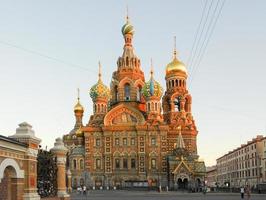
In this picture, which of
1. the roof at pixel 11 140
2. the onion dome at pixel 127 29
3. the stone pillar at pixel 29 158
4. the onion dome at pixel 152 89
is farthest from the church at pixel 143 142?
the roof at pixel 11 140

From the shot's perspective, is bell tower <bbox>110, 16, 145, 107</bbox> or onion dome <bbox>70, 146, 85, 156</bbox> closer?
onion dome <bbox>70, 146, 85, 156</bbox>

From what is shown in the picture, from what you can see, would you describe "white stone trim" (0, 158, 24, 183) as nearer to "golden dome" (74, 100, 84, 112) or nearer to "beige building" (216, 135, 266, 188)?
"beige building" (216, 135, 266, 188)

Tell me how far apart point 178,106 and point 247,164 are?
2017cm

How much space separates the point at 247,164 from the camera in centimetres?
8788

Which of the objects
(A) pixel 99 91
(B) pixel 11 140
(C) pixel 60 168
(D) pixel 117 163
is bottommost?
(D) pixel 117 163

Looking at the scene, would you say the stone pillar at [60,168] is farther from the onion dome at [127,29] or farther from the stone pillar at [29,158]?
the onion dome at [127,29]

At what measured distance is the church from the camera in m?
70.2

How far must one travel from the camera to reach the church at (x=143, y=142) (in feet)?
230

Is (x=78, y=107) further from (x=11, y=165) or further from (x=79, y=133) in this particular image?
(x=11, y=165)

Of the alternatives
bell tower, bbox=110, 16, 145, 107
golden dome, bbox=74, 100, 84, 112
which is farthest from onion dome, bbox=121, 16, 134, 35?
golden dome, bbox=74, 100, 84, 112

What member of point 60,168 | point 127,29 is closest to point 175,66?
point 127,29

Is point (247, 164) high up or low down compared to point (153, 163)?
down

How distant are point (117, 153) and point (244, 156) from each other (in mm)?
30318

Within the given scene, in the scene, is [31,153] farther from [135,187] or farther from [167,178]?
[167,178]
